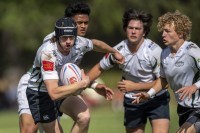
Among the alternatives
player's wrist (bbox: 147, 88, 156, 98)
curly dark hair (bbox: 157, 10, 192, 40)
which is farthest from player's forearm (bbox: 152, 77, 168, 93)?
curly dark hair (bbox: 157, 10, 192, 40)

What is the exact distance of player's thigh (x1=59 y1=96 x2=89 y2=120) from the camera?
35.0ft

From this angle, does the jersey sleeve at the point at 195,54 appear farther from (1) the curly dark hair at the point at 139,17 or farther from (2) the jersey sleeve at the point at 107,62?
(2) the jersey sleeve at the point at 107,62

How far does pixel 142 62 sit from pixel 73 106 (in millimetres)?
1192

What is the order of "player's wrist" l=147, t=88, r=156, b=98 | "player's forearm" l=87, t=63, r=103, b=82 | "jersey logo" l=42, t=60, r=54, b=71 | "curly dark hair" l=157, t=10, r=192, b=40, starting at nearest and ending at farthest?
1. "jersey logo" l=42, t=60, r=54, b=71
2. "curly dark hair" l=157, t=10, r=192, b=40
3. "player's wrist" l=147, t=88, r=156, b=98
4. "player's forearm" l=87, t=63, r=103, b=82

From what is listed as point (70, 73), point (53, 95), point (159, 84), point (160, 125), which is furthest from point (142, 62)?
point (53, 95)

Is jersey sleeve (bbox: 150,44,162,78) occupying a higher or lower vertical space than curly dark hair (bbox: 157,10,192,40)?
lower

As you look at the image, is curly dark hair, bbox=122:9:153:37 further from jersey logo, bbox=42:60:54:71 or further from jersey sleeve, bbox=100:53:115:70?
jersey logo, bbox=42:60:54:71

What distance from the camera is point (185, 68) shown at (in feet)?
33.3

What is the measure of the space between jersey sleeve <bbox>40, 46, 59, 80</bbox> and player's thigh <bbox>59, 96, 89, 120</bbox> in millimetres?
789

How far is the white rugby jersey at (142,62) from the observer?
1100 cm

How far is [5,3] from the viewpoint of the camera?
35.2m

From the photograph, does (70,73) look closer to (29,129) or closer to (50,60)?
(50,60)

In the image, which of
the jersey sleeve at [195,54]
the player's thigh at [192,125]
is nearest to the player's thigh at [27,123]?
the player's thigh at [192,125]

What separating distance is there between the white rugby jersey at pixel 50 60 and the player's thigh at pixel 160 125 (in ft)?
4.77
